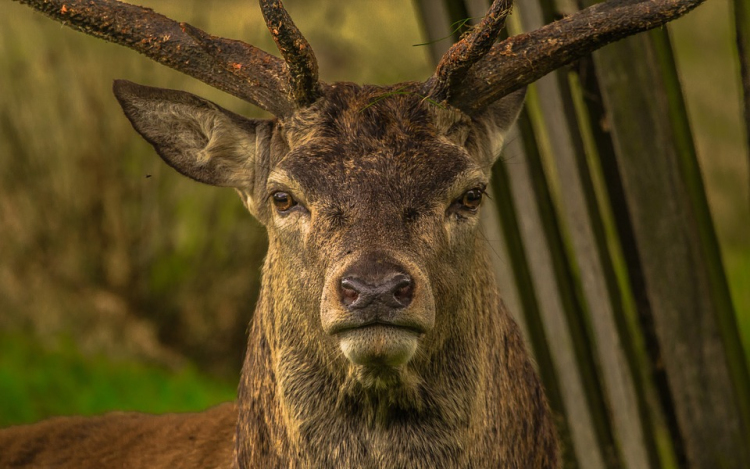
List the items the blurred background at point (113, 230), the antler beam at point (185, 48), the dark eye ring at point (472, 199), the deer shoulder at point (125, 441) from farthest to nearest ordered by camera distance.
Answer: the blurred background at point (113, 230) < the deer shoulder at point (125, 441) < the antler beam at point (185, 48) < the dark eye ring at point (472, 199)

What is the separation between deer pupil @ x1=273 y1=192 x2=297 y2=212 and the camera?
392 centimetres

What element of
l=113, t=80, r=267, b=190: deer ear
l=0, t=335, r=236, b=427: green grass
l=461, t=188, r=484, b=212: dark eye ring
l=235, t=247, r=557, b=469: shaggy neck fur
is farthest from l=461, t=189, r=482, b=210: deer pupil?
l=0, t=335, r=236, b=427: green grass

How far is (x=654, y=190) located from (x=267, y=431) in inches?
90.4

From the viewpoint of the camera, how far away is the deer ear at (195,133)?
4.27 metres

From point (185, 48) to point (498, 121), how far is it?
4.65 feet

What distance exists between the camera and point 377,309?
10.8 ft

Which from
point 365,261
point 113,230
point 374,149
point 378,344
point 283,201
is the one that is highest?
point 113,230

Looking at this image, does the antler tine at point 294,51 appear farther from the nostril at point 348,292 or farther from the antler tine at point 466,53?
the nostril at point 348,292

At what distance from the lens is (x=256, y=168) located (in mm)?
4340

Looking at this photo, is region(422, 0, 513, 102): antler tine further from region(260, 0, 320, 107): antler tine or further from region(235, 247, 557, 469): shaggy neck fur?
region(235, 247, 557, 469): shaggy neck fur

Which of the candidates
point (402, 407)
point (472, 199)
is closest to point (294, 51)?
point (472, 199)

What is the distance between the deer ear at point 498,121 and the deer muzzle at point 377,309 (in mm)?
1129

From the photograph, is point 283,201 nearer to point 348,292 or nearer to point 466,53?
point 348,292

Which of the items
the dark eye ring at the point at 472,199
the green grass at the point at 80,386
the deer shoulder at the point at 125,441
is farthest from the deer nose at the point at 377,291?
the green grass at the point at 80,386
